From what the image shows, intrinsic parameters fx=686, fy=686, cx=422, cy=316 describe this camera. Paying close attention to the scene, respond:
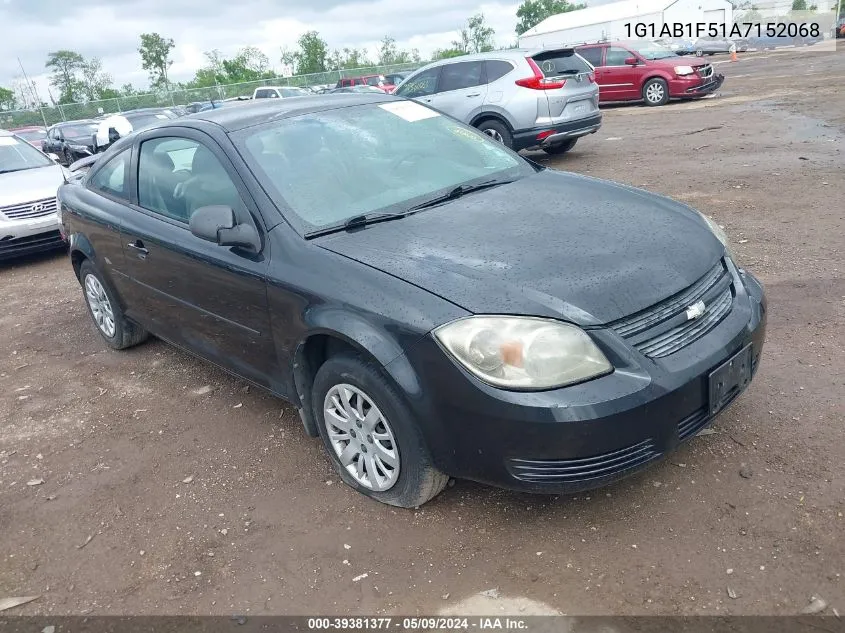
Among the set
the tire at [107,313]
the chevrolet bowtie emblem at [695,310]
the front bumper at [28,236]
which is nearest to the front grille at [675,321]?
the chevrolet bowtie emblem at [695,310]

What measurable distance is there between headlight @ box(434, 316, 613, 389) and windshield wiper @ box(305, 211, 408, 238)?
95 centimetres

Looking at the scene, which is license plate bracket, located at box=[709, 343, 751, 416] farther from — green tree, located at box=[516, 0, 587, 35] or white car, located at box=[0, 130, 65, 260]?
green tree, located at box=[516, 0, 587, 35]

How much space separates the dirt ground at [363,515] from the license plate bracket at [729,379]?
1.43 feet

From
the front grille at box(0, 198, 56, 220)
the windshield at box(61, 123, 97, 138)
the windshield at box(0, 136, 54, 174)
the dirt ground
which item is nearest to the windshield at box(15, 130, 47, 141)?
the windshield at box(61, 123, 97, 138)

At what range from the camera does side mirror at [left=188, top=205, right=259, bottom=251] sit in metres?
3.14

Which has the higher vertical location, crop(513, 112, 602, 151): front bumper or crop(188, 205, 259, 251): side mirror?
crop(188, 205, 259, 251): side mirror

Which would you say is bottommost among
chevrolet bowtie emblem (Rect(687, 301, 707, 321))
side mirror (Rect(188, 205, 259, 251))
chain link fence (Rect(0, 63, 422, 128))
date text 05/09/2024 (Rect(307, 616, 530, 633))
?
date text 05/09/2024 (Rect(307, 616, 530, 633))

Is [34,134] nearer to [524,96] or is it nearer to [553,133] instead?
[524,96]

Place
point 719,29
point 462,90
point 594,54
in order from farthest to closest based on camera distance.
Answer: point 719,29, point 594,54, point 462,90

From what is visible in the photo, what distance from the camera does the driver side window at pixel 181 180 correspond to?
3436mm

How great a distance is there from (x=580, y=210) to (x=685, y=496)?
4.41 ft

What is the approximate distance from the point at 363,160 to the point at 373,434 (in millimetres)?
1478

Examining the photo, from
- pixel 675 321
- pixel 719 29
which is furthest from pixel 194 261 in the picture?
pixel 719 29

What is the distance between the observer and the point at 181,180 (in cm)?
383
